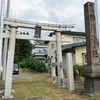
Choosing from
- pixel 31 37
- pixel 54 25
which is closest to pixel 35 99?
pixel 31 37

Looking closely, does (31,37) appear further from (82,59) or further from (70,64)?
(82,59)

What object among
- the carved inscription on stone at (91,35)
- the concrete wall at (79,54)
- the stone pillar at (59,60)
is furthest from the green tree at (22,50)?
the carved inscription on stone at (91,35)

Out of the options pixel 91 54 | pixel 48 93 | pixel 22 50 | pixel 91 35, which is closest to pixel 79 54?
pixel 91 35

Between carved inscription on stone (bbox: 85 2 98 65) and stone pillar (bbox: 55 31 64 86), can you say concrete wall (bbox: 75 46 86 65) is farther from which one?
carved inscription on stone (bbox: 85 2 98 65)

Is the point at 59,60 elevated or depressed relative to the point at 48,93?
elevated

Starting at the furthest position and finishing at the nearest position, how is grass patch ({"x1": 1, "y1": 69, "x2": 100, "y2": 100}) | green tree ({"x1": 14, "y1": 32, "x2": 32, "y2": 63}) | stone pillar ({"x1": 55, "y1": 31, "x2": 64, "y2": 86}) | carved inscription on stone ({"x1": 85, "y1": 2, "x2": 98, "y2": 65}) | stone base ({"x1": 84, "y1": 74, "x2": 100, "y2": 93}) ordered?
green tree ({"x1": 14, "y1": 32, "x2": 32, "y2": 63}) < stone pillar ({"x1": 55, "y1": 31, "x2": 64, "y2": 86}) < carved inscription on stone ({"x1": 85, "y1": 2, "x2": 98, "y2": 65}) < stone base ({"x1": 84, "y1": 74, "x2": 100, "y2": 93}) < grass patch ({"x1": 1, "y1": 69, "x2": 100, "y2": 100})

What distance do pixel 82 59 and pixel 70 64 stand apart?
1239cm

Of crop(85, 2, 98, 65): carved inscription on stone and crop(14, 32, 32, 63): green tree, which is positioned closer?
crop(85, 2, 98, 65): carved inscription on stone

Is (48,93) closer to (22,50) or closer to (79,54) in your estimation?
(79,54)

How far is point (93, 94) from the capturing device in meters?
6.58

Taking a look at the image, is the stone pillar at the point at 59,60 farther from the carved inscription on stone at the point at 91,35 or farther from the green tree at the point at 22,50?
the green tree at the point at 22,50

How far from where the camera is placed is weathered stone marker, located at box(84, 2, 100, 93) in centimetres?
694

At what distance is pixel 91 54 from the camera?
7.28m

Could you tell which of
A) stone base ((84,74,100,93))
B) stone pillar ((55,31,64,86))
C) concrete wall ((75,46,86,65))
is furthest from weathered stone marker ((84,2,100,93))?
concrete wall ((75,46,86,65))
